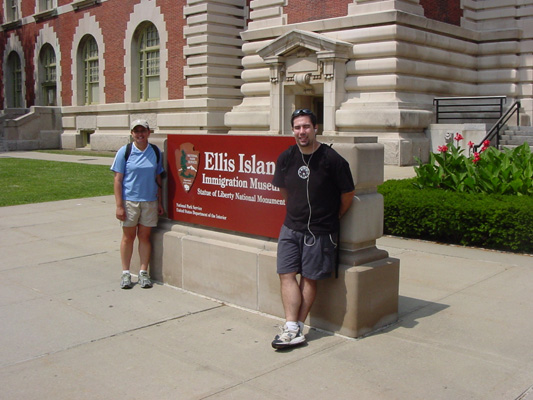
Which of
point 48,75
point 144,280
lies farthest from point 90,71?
point 144,280

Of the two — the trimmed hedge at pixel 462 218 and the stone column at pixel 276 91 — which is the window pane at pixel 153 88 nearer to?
the stone column at pixel 276 91

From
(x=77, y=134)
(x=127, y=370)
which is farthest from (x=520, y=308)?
(x=77, y=134)

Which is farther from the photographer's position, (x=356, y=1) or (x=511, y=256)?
(x=356, y=1)

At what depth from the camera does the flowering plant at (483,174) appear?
9398 millimetres

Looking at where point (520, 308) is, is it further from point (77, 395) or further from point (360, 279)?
point (77, 395)

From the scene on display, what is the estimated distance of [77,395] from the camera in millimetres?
4109

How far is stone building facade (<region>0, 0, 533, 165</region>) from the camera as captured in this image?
60.4ft

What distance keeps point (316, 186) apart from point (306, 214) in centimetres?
25

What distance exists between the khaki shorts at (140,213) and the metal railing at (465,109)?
48.1 ft

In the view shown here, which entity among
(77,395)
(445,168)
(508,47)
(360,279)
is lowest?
(77,395)

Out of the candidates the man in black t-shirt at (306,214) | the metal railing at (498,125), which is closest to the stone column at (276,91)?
the metal railing at (498,125)

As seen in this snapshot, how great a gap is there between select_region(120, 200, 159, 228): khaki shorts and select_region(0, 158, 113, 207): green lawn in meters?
7.06

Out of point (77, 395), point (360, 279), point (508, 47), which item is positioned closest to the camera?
point (77, 395)

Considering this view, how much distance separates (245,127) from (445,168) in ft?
41.3
